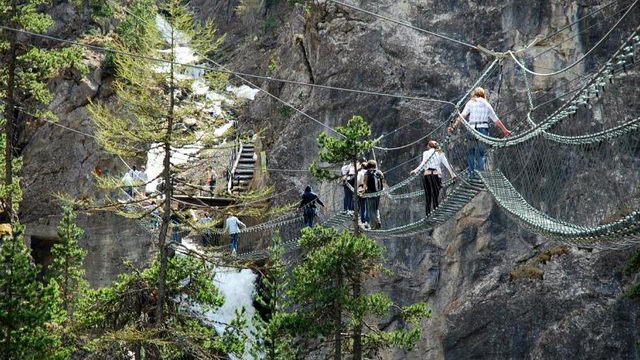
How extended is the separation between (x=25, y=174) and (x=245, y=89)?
10030mm

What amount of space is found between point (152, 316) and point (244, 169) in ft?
42.0

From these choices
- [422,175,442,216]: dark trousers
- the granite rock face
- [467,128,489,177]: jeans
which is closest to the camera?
[467,128,489,177]: jeans

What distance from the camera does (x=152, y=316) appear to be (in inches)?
723

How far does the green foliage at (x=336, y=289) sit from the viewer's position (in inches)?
664

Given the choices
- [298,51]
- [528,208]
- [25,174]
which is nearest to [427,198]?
[528,208]

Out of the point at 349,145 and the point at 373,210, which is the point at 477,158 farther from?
the point at 373,210

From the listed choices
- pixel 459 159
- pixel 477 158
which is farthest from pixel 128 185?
pixel 459 159

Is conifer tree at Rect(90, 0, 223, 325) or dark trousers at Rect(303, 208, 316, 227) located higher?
conifer tree at Rect(90, 0, 223, 325)

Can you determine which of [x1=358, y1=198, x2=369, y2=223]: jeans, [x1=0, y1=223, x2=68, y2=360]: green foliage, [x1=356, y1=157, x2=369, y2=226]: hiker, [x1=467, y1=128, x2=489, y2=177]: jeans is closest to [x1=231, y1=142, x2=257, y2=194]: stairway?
[x1=356, y1=157, x2=369, y2=226]: hiker

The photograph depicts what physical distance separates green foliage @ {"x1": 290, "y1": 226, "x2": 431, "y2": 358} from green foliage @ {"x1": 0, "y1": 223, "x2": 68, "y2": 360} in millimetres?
3783

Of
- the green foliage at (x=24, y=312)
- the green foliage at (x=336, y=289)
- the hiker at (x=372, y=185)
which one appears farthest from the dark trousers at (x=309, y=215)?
the green foliage at (x=24, y=312)

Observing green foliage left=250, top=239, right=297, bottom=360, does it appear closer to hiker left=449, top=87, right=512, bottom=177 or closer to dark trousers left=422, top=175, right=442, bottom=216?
dark trousers left=422, top=175, right=442, bottom=216

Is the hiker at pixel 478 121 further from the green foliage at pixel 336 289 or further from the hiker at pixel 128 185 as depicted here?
the hiker at pixel 128 185

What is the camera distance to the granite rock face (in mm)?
19609
